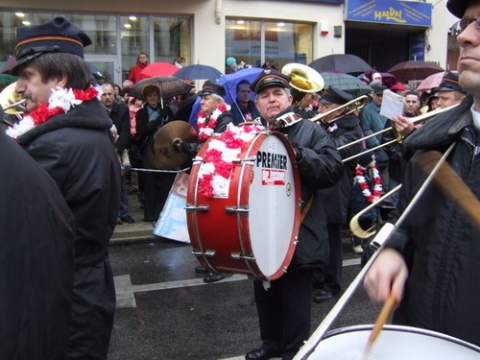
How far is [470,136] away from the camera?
165 centimetres

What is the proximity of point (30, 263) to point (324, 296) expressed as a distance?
13.7 feet

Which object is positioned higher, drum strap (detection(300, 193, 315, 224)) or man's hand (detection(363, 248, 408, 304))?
man's hand (detection(363, 248, 408, 304))

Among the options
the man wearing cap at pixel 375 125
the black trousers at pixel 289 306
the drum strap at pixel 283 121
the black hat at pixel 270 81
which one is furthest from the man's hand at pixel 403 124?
the man wearing cap at pixel 375 125

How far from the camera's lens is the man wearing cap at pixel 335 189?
5.14 metres

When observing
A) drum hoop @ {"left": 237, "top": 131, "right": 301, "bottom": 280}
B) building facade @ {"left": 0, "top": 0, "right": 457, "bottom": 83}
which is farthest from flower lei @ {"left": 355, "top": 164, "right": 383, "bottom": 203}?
building facade @ {"left": 0, "top": 0, "right": 457, "bottom": 83}

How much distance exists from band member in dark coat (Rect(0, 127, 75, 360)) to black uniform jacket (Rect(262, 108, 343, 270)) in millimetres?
2231

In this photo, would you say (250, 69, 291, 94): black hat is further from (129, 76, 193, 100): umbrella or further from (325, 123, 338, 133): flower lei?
(129, 76, 193, 100): umbrella

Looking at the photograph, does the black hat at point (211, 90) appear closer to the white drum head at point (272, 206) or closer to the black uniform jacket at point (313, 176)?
the black uniform jacket at point (313, 176)

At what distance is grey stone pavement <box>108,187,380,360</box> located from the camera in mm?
4211

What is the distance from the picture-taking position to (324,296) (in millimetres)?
5203

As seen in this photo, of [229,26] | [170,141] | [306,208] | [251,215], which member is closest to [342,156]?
[306,208]

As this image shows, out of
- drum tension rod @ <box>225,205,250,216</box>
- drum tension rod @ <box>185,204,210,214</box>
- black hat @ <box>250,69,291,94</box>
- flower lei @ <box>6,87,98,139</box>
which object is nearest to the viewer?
flower lei @ <box>6,87,98,139</box>

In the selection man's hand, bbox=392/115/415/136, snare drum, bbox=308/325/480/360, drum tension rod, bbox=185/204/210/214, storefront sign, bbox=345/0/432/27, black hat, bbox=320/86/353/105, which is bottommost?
drum tension rod, bbox=185/204/210/214

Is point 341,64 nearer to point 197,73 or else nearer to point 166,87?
point 197,73
